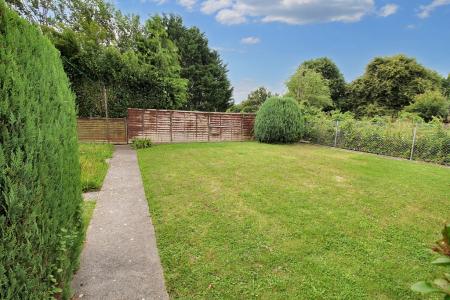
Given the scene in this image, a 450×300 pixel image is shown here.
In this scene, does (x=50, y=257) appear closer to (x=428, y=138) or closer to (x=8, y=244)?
(x=8, y=244)

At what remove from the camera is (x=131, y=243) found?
10.6ft

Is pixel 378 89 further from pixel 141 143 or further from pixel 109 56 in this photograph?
pixel 109 56

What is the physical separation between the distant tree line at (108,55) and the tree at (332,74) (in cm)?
1810

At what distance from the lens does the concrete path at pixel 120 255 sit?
7.74ft

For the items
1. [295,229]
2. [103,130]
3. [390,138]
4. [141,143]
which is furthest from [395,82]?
[295,229]

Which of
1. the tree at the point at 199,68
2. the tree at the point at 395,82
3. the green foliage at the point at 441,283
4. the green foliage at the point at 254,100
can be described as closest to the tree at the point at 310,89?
the tree at the point at 395,82

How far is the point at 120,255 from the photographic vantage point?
2.95m

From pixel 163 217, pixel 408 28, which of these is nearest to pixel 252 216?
pixel 163 217

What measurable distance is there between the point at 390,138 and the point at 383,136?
265 mm

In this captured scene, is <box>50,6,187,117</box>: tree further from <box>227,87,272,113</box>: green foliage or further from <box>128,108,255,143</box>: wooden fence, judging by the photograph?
<box>227,87,272,113</box>: green foliage

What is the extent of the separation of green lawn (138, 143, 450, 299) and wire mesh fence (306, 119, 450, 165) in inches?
95.3

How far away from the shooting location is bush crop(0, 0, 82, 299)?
1.26 meters

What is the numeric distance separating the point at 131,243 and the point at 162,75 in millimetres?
12685

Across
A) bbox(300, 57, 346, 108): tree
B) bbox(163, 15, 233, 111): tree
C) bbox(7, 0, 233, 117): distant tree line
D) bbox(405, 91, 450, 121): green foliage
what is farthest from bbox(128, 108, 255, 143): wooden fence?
bbox(300, 57, 346, 108): tree
